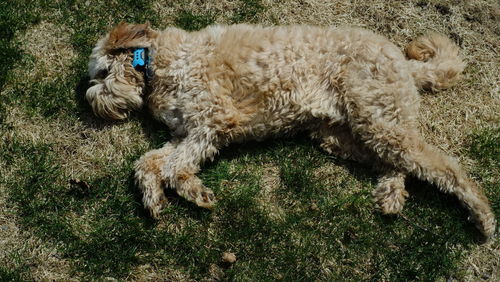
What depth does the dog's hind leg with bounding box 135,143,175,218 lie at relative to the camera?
16.1 feet

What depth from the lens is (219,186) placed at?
17.0 ft

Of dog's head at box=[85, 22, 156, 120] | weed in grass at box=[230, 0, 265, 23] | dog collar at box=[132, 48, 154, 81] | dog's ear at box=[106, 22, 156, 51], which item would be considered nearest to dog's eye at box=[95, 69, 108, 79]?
dog's head at box=[85, 22, 156, 120]

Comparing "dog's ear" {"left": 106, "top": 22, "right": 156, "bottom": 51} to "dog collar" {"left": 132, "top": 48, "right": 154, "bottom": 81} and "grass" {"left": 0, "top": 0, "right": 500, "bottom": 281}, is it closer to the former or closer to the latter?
"dog collar" {"left": 132, "top": 48, "right": 154, "bottom": 81}

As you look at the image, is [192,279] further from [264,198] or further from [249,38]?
[249,38]

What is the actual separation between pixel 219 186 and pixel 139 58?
1.61m

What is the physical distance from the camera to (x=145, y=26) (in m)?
5.12

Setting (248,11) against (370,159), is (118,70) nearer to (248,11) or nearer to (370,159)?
(248,11)

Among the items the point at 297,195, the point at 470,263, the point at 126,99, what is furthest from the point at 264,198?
the point at 470,263

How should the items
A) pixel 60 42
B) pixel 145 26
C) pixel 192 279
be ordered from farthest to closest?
pixel 60 42
pixel 145 26
pixel 192 279

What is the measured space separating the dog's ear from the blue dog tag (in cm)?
6

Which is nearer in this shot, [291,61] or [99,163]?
[291,61]

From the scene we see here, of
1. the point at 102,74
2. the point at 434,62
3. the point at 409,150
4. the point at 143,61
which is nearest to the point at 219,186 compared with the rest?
the point at 143,61

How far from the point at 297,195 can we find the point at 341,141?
76 centimetres

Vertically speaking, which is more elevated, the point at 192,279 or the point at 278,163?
the point at 278,163
